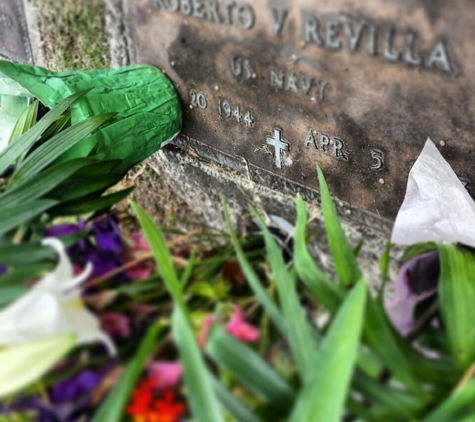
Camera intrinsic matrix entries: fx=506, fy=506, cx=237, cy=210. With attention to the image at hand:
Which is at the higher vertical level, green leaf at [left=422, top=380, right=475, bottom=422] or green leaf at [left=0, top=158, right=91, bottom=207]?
green leaf at [left=0, top=158, right=91, bottom=207]

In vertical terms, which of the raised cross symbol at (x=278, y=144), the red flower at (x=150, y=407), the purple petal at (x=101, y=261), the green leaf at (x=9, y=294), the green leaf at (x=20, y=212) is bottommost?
the raised cross symbol at (x=278, y=144)

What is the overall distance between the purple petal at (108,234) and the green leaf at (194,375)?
177 mm

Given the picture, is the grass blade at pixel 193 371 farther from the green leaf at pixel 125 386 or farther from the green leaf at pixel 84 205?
the green leaf at pixel 84 205

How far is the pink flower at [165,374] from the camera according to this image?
1.48ft

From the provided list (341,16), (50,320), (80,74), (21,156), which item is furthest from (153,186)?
(50,320)

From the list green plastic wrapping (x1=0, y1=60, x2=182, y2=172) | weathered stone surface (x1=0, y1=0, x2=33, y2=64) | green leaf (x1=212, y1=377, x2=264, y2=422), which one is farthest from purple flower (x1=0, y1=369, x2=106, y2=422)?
weathered stone surface (x1=0, y1=0, x2=33, y2=64)

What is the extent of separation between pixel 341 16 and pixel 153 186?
0.77 metres

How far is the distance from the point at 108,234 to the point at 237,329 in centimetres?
23

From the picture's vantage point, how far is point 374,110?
0.88 m

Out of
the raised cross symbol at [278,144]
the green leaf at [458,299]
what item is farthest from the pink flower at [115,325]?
the raised cross symbol at [278,144]

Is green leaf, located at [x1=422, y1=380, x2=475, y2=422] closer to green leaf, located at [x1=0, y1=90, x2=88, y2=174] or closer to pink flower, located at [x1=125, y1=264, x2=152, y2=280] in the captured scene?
pink flower, located at [x1=125, y1=264, x2=152, y2=280]

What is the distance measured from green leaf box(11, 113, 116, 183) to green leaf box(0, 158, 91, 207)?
4cm

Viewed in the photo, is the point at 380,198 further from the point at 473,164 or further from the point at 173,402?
the point at 173,402

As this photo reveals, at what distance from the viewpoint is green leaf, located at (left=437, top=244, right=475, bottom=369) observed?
1.68ft
